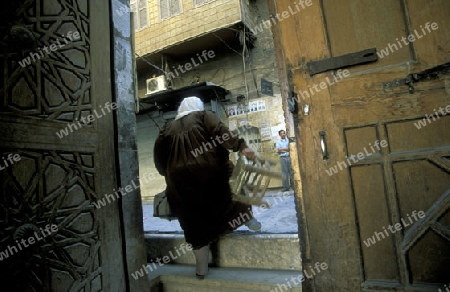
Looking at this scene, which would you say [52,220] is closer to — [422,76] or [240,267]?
[240,267]

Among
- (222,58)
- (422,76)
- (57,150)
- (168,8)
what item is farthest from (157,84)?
(422,76)

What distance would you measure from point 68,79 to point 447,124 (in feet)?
9.84

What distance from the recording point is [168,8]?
389 inches

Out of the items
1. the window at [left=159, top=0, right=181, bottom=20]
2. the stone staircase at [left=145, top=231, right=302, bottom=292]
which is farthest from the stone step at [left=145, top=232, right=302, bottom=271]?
the window at [left=159, top=0, right=181, bottom=20]

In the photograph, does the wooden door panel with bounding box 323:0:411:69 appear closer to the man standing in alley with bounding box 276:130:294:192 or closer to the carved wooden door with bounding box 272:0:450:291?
the carved wooden door with bounding box 272:0:450:291

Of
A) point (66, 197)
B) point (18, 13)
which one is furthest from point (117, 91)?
point (66, 197)

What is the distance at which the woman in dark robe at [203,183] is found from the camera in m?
2.82

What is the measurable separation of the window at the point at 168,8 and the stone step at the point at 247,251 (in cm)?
915

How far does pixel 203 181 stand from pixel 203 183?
2 cm

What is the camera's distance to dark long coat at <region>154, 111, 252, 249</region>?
2842 millimetres

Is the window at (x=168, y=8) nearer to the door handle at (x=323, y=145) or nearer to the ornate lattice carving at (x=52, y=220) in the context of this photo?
the ornate lattice carving at (x=52, y=220)

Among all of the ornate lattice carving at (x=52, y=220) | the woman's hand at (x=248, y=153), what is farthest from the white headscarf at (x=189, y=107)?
the ornate lattice carving at (x=52, y=220)

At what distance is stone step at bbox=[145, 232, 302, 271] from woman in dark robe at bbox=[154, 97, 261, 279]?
0.22m

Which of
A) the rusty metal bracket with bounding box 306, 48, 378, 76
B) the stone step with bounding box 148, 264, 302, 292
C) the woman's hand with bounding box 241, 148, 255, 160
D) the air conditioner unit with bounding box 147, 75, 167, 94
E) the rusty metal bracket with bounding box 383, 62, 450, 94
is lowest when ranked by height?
the stone step with bounding box 148, 264, 302, 292
